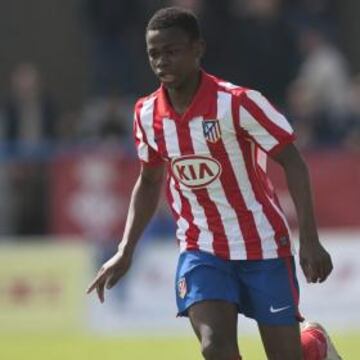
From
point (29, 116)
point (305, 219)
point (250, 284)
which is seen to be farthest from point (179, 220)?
point (29, 116)

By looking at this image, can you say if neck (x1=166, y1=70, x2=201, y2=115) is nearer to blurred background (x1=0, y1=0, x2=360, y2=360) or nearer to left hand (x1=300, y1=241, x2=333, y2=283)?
left hand (x1=300, y1=241, x2=333, y2=283)

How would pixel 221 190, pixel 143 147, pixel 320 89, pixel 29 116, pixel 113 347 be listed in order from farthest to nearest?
pixel 320 89 < pixel 29 116 < pixel 113 347 < pixel 143 147 < pixel 221 190

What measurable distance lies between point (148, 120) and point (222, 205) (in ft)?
1.85

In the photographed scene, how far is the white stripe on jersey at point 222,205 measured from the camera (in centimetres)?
720

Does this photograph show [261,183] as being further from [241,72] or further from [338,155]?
[241,72]

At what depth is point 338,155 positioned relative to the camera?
1449 centimetres

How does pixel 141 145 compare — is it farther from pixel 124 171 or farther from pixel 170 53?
pixel 124 171

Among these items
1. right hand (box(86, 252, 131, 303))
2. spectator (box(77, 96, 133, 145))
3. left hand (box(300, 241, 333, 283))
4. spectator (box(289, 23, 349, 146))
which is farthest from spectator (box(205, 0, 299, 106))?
left hand (box(300, 241, 333, 283))

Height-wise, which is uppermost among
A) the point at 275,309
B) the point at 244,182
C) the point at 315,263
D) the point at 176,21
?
the point at 176,21

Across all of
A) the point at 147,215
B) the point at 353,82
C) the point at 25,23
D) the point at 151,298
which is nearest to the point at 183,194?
the point at 147,215

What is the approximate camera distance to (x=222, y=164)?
7227 mm

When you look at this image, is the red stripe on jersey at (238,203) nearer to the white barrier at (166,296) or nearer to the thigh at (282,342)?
the thigh at (282,342)

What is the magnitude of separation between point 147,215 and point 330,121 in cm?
816

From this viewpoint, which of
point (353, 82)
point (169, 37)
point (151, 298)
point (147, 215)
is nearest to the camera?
point (169, 37)
